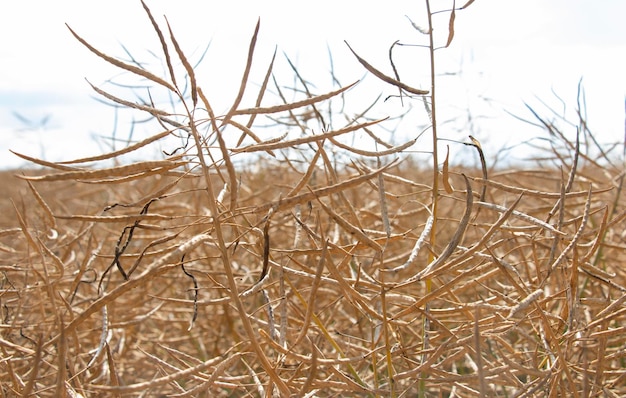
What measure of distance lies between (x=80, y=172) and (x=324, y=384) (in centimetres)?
33

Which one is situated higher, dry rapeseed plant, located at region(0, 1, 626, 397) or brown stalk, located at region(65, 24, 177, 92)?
brown stalk, located at region(65, 24, 177, 92)

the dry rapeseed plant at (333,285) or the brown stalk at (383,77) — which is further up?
the brown stalk at (383,77)

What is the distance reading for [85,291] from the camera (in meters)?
1.46

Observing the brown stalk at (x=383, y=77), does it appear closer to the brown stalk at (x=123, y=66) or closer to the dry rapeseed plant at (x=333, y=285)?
the dry rapeseed plant at (x=333, y=285)

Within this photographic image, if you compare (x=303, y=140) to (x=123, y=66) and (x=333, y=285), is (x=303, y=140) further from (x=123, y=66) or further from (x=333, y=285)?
(x=333, y=285)

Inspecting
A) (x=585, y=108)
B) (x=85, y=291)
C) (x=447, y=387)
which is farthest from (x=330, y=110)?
(x=85, y=291)

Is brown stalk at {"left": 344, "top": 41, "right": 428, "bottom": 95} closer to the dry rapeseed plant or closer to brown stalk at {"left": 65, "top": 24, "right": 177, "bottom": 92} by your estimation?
the dry rapeseed plant

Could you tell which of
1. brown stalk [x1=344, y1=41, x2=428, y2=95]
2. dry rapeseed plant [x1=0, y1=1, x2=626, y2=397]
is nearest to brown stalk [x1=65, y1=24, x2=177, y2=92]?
dry rapeseed plant [x1=0, y1=1, x2=626, y2=397]

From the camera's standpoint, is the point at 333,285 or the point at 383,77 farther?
the point at 333,285

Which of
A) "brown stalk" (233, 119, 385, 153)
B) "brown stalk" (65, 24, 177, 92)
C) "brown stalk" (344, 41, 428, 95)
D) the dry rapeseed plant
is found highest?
"brown stalk" (65, 24, 177, 92)

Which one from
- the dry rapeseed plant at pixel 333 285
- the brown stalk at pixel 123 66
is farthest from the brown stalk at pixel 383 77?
the brown stalk at pixel 123 66

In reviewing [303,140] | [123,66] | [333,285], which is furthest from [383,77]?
[333,285]

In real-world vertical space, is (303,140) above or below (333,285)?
above

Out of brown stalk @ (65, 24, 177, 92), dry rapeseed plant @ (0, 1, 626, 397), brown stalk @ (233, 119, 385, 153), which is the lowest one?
dry rapeseed plant @ (0, 1, 626, 397)
